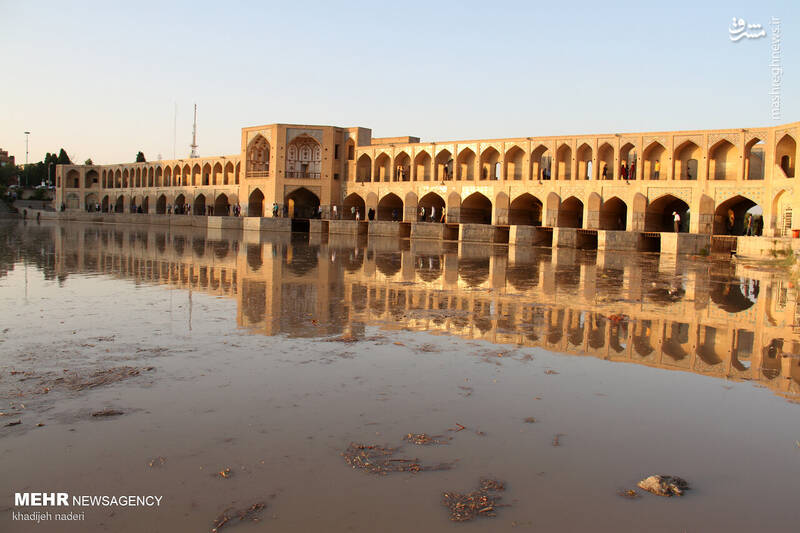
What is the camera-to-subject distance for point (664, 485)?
9.38 ft

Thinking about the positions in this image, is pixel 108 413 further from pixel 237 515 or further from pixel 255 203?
pixel 255 203

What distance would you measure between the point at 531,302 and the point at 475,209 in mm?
22565

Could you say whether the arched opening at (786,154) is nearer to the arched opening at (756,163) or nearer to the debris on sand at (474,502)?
the arched opening at (756,163)

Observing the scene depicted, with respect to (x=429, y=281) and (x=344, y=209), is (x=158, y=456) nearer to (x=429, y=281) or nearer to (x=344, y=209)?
(x=429, y=281)

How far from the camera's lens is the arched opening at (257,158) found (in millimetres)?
37344

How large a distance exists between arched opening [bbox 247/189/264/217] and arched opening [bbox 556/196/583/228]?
19264 mm

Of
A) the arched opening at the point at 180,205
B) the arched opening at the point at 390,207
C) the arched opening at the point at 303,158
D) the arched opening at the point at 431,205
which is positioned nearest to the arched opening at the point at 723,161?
the arched opening at the point at 431,205

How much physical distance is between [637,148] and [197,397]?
23519mm

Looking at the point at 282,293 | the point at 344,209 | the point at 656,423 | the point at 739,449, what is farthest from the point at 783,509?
the point at 344,209

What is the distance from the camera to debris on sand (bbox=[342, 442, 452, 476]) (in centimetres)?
298

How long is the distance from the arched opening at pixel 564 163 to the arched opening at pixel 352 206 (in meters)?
12.4

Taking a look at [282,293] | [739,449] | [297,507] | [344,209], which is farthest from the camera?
[344,209]

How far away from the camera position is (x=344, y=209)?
3616cm

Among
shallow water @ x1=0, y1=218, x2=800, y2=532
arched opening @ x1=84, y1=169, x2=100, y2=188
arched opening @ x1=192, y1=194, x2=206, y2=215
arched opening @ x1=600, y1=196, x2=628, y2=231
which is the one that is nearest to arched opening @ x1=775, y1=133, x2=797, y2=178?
arched opening @ x1=600, y1=196, x2=628, y2=231
